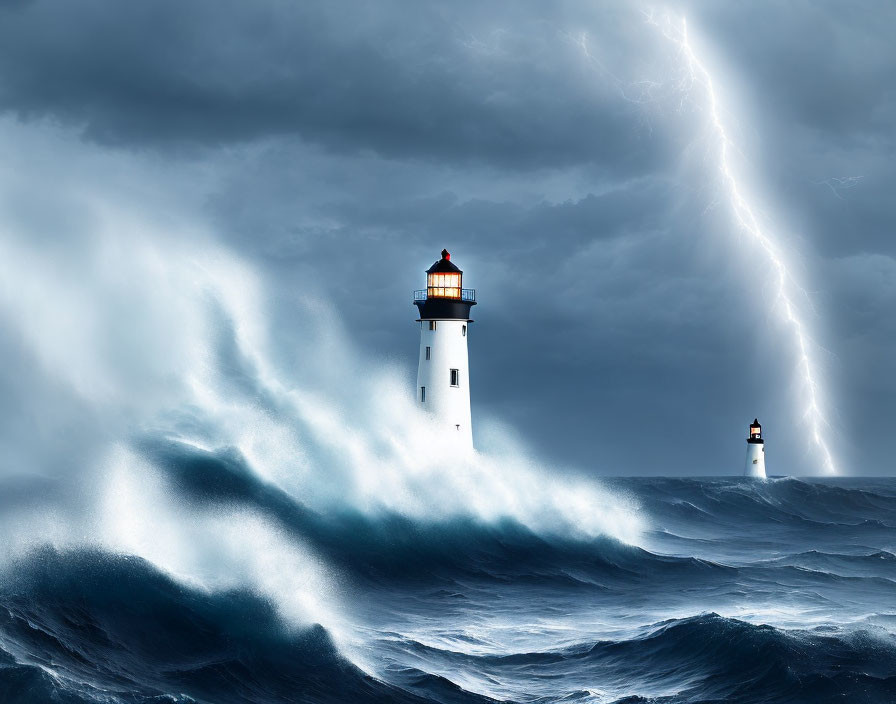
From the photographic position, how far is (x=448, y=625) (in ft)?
60.0

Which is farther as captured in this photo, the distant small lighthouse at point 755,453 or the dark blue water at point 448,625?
the distant small lighthouse at point 755,453

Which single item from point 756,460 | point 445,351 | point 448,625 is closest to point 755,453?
point 756,460

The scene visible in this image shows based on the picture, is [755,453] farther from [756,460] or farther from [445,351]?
[445,351]

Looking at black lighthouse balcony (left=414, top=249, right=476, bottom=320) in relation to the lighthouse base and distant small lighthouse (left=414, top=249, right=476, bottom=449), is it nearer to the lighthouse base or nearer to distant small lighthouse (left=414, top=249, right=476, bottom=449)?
distant small lighthouse (left=414, top=249, right=476, bottom=449)

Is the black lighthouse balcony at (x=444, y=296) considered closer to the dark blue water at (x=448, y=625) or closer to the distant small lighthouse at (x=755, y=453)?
the dark blue water at (x=448, y=625)

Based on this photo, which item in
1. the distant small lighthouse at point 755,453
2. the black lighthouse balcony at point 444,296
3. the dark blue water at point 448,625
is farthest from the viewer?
the distant small lighthouse at point 755,453

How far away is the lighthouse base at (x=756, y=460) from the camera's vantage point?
55062 mm

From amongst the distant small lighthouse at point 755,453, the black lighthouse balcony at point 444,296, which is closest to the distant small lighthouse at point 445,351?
the black lighthouse balcony at point 444,296

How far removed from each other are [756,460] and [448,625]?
40.5 meters

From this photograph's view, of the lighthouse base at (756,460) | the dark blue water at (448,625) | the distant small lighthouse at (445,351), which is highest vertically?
the lighthouse base at (756,460)

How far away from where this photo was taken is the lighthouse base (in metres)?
55.1

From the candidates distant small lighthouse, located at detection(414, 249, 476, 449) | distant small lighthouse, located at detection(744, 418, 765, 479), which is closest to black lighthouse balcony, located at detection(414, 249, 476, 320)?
distant small lighthouse, located at detection(414, 249, 476, 449)

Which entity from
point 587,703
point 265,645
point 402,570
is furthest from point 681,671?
point 402,570

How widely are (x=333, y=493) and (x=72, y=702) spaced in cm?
1656
